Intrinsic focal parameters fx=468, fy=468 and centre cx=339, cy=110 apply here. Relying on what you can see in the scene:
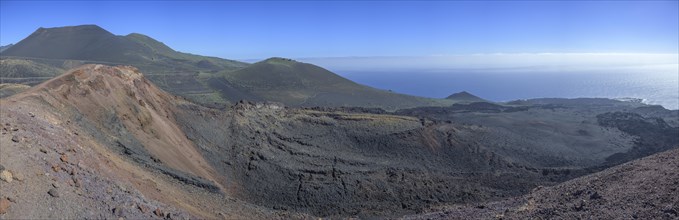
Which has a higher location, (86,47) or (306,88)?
(86,47)

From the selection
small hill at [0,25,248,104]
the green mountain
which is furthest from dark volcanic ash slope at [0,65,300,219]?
small hill at [0,25,248,104]

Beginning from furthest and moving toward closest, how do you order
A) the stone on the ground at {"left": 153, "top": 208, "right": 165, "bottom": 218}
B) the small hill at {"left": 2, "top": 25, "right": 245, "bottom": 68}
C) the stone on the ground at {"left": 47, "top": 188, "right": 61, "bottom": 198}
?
→ the small hill at {"left": 2, "top": 25, "right": 245, "bottom": 68} < the stone on the ground at {"left": 153, "top": 208, "right": 165, "bottom": 218} < the stone on the ground at {"left": 47, "top": 188, "right": 61, "bottom": 198}

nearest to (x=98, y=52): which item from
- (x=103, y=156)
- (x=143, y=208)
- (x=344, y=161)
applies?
(x=344, y=161)

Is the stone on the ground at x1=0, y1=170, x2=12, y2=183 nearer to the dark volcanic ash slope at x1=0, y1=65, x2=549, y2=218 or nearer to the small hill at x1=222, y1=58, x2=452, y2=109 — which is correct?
the dark volcanic ash slope at x1=0, y1=65, x2=549, y2=218

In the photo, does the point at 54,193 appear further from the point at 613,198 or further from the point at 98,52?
the point at 98,52

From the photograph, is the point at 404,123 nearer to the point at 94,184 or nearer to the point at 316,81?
the point at 94,184

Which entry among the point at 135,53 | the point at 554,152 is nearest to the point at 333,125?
the point at 554,152
